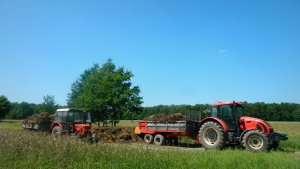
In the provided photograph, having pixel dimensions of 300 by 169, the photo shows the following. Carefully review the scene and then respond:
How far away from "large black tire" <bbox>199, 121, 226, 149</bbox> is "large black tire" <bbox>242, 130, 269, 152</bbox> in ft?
4.45

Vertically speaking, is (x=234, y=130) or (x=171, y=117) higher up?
(x=171, y=117)

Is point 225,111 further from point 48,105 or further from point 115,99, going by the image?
point 48,105

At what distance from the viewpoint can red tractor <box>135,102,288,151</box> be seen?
15969 millimetres

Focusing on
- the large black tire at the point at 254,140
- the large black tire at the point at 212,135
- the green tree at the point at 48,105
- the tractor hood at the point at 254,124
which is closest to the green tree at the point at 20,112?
the green tree at the point at 48,105

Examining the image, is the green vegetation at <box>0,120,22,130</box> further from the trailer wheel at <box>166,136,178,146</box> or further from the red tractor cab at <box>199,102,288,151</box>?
the red tractor cab at <box>199,102,288,151</box>

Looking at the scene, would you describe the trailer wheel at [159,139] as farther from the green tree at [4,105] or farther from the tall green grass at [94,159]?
the green tree at [4,105]

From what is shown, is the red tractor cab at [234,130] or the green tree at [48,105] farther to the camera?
the green tree at [48,105]

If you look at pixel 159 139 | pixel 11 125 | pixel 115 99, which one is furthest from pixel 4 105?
pixel 159 139

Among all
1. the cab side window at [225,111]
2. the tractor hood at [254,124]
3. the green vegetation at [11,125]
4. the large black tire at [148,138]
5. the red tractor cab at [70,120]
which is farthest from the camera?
the green vegetation at [11,125]

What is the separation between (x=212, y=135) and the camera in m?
17.8

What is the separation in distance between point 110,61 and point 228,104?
36.5 meters

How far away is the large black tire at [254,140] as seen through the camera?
15.7m

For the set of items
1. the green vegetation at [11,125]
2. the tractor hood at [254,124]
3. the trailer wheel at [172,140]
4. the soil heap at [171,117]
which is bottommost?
the trailer wheel at [172,140]

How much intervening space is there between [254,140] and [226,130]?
1.76 metres
